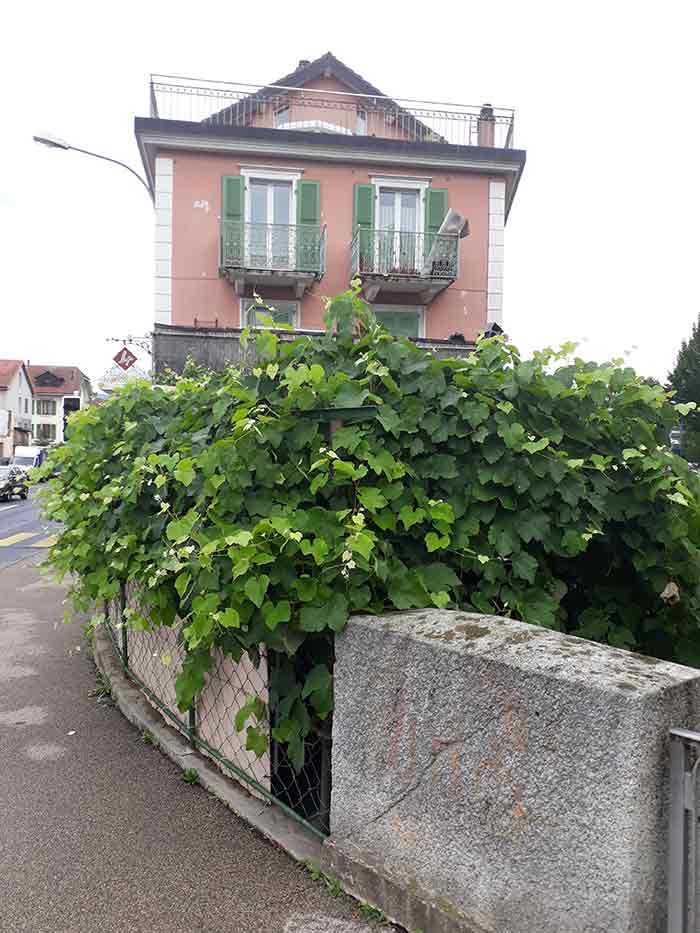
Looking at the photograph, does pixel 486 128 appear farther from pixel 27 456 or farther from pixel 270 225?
pixel 27 456

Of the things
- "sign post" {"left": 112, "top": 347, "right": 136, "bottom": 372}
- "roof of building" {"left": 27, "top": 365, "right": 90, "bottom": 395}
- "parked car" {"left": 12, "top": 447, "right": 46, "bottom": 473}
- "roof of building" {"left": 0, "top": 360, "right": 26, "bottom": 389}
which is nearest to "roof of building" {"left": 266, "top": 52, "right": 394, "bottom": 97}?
"sign post" {"left": 112, "top": 347, "right": 136, "bottom": 372}

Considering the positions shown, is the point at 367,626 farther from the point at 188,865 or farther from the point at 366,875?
the point at 188,865

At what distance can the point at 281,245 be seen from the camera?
66.2 feet

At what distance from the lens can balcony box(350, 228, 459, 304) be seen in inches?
792

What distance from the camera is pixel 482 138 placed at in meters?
21.1

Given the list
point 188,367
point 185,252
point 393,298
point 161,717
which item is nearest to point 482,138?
point 393,298

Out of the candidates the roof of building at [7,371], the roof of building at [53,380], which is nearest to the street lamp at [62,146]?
the roof of building at [7,371]

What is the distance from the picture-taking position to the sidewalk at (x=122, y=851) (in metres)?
2.54

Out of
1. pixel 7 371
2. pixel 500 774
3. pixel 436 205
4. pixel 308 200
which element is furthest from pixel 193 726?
pixel 7 371

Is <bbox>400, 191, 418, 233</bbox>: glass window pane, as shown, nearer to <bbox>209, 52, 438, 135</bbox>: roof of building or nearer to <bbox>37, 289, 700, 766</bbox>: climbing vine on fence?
<bbox>209, 52, 438, 135</bbox>: roof of building

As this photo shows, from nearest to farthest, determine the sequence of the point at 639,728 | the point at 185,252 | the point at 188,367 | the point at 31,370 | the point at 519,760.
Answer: the point at 639,728 → the point at 519,760 → the point at 188,367 → the point at 185,252 → the point at 31,370

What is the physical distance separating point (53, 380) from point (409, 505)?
98.0 metres

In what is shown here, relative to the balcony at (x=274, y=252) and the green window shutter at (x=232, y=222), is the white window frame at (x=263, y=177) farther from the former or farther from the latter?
the balcony at (x=274, y=252)

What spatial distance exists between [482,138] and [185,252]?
8.86 metres
